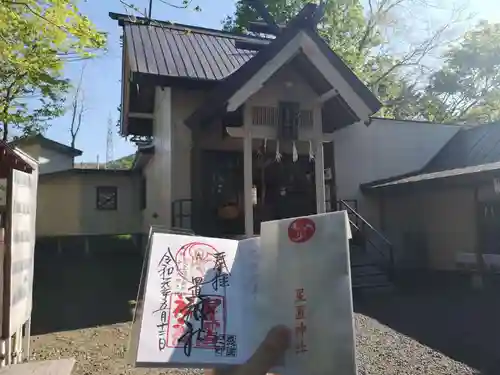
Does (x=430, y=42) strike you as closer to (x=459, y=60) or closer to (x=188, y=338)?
(x=459, y=60)

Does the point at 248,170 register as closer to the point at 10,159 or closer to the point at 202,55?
the point at 202,55

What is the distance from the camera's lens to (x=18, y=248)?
4145 mm

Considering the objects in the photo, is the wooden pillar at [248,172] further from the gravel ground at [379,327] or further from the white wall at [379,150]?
the white wall at [379,150]

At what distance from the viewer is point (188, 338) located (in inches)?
48.7

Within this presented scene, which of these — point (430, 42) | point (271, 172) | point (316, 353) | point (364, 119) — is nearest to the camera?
point (316, 353)

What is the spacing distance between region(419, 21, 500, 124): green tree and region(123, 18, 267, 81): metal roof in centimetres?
1331

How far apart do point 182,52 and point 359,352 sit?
8466 mm

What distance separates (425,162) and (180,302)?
12454mm

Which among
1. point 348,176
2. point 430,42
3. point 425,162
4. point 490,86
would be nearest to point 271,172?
point 348,176

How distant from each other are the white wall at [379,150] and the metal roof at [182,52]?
12.3 feet

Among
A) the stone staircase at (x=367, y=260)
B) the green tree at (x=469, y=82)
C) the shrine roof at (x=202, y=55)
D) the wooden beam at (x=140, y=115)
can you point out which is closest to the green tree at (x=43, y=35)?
the shrine roof at (x=202, y=55)

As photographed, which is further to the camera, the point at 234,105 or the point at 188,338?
the point at 234,105

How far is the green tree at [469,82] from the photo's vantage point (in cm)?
2016

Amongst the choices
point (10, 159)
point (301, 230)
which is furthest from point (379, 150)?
point (301, 230)
